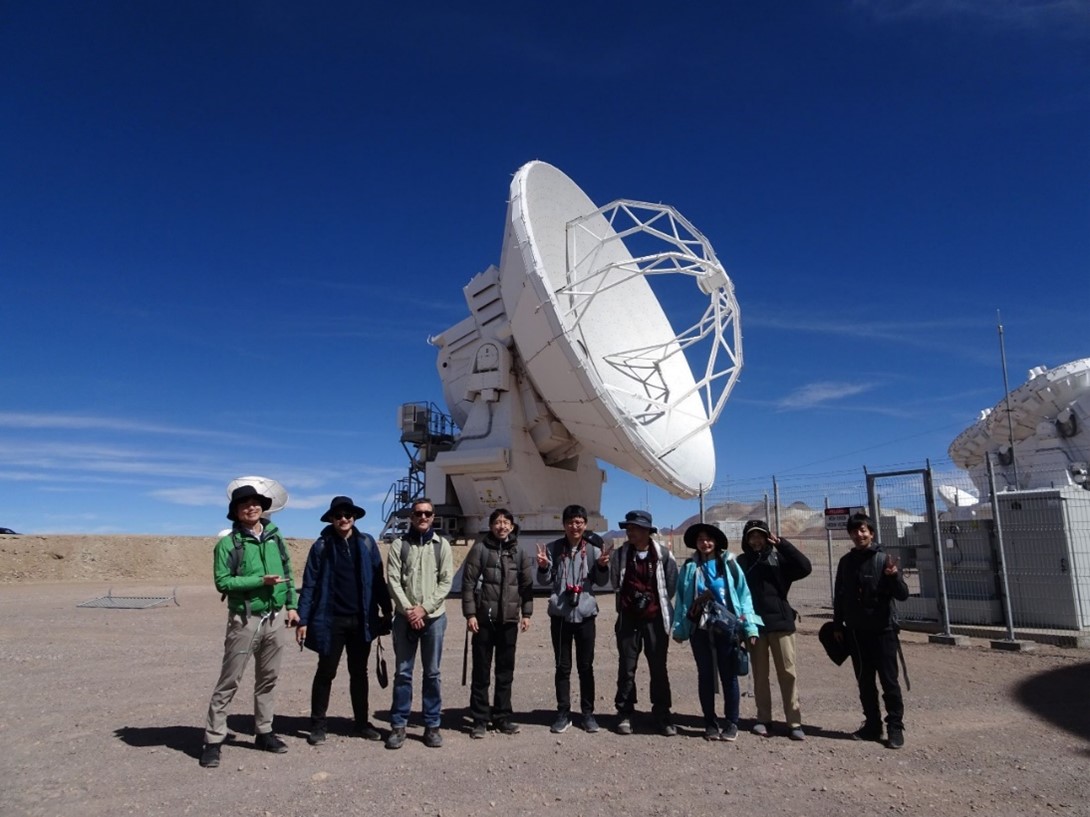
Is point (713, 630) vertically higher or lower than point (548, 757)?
higher

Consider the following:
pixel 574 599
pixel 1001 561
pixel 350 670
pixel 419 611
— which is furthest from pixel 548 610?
pixel 1001 561

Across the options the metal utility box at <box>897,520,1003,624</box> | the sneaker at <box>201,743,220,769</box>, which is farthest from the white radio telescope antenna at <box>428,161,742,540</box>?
the sneaker at <box>201,743,220,769</box>

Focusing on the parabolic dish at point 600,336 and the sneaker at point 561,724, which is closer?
the sneaker at point 561,724

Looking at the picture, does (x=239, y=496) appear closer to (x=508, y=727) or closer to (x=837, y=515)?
(x=508, y=727)

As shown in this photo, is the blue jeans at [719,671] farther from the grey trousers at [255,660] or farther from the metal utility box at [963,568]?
the metal utility box at [963,568]

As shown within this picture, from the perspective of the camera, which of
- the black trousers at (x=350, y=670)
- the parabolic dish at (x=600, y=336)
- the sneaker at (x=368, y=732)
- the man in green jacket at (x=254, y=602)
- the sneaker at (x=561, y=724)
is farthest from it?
the parabolic dish at (x=600, y=336)

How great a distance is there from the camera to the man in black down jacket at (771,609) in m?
6.18

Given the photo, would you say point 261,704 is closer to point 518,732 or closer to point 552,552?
point 518,732

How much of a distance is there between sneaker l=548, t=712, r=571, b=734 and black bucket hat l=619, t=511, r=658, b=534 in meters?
1.61

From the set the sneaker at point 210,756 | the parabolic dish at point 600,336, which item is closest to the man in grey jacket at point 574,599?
the sneaker at point 210,756

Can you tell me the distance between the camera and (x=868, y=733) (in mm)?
5887

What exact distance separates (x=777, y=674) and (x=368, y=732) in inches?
129

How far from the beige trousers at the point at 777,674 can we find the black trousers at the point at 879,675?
50 centimetres

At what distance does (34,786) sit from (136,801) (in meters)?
0.81
